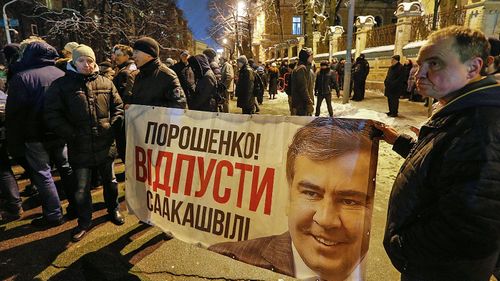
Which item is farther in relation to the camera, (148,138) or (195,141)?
(148,138)

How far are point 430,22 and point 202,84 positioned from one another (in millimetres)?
11942

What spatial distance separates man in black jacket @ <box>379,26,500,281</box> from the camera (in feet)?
4.14

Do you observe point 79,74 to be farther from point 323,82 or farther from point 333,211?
point 323,82

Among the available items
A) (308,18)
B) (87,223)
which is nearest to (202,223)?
(87,223)

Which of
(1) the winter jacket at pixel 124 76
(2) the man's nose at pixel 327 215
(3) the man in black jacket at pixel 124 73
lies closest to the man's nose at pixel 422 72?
(2) the man's nose at pixel 327 215

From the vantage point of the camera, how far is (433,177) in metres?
1.40

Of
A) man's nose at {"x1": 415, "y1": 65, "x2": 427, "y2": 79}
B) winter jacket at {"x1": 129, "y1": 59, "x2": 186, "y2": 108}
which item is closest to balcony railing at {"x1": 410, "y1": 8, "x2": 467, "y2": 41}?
winter jacket at {"x1": 129, "y1": 59, "x2": 186, "y2": 108}

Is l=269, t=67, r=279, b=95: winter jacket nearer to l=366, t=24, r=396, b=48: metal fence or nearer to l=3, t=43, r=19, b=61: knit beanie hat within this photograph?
l=366, t=24, r=396, b=48: metal fence

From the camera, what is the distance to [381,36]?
1728cm

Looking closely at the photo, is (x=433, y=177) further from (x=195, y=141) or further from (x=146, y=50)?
(x=146, y=50)

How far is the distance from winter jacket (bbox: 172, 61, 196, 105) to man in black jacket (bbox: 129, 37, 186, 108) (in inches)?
112

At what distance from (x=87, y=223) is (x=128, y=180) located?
2.86 feet

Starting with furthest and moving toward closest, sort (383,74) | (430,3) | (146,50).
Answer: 1. (430,3)
2. (383,74)
3. (146,50)

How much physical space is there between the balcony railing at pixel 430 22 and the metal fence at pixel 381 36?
1670 millimetres
